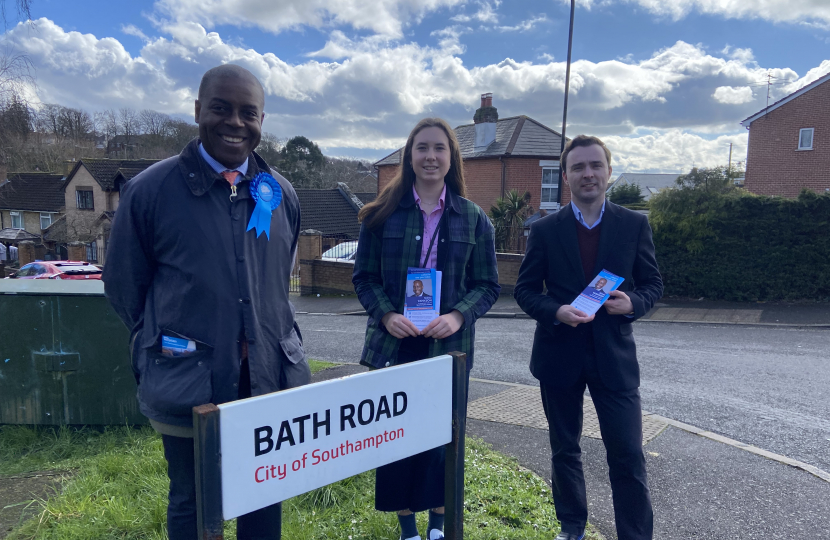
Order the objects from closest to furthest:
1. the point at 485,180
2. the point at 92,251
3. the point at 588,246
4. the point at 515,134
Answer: the point at 588,246 < the point at 485,180 < the point at 515,134 < the point at 92,251

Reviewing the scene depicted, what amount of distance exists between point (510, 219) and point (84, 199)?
1131 inches

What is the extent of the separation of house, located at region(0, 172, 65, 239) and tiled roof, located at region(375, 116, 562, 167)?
28557mm

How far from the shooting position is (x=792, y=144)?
71.6 feet

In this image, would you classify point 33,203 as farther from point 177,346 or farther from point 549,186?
point 177,346

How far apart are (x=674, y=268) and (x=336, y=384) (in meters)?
15.4

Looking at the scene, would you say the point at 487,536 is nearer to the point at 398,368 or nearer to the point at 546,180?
the point at 398,368

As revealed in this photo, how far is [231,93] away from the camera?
1.97 metres

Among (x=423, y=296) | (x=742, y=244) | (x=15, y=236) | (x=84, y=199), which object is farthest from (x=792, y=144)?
(x=15, y=236)

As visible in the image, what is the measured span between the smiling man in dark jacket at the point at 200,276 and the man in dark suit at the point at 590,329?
1.37 m

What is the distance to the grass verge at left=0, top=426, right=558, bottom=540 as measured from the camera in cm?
297

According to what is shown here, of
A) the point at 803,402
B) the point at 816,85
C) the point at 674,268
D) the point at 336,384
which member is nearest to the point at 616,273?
the point at 336,384

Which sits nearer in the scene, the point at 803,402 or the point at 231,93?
the point at 231,93

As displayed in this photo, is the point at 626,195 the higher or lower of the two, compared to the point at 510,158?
lower

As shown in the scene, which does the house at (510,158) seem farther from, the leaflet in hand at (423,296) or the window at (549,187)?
the leaflet in hand at (423,296)
